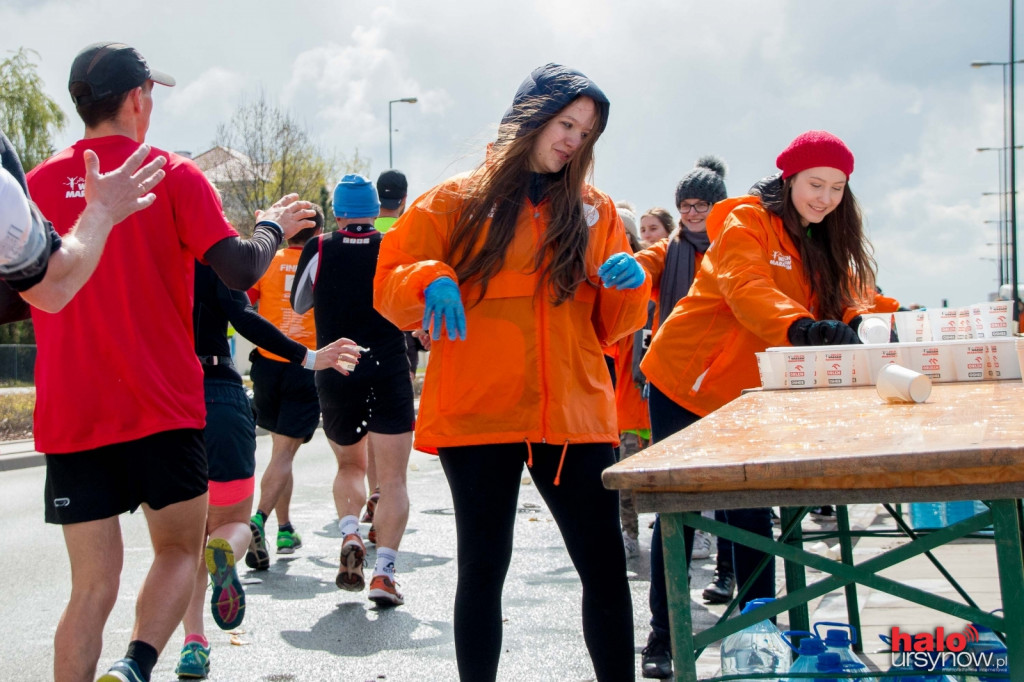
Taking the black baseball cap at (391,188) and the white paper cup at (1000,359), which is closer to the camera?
the white paper cup at (1000,359)

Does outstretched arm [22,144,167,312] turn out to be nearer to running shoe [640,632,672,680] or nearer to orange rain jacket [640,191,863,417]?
orange rain jacket [640,191,863,417]

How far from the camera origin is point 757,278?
362 centimetres

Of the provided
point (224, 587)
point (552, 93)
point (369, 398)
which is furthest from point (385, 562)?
point (552, 93)

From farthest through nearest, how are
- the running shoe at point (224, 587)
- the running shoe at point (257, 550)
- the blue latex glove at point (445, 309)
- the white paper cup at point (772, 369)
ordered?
1. the running shoe at point (257, 550)
2. the running shoe at point (224, 587)
3. the white paper cup at point (772, 369)
4. the blue latex glove at point (445, 309)

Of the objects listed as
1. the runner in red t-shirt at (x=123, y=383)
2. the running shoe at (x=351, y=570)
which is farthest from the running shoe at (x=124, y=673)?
the running shoe at (x=351, y=570)

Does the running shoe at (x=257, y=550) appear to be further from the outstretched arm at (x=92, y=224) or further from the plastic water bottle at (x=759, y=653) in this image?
the outstretched arm at (x=92, y=224)

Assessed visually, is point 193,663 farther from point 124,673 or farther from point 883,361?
point 883,361

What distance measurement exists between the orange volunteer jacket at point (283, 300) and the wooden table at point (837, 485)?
16.8ft

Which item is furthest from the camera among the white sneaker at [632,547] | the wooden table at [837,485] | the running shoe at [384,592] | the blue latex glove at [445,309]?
the white sneaker at [632,547]

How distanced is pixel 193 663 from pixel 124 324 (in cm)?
168

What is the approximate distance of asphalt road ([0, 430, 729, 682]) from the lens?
4.26 meters

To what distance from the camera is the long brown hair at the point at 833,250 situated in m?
3.89

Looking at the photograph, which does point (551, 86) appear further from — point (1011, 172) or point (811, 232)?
point (1011, 172)

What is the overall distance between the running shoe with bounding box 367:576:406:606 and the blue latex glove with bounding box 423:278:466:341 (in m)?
2.62
